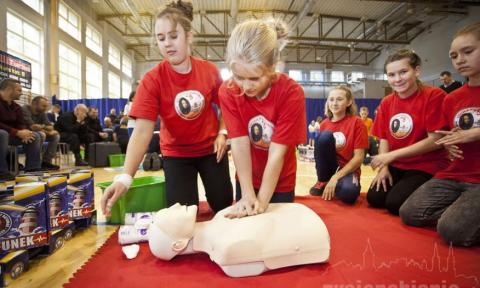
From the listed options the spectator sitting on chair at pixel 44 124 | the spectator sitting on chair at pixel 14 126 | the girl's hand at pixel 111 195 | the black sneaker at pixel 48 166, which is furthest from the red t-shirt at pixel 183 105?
the spectator sitting on chair at pixel 44 124

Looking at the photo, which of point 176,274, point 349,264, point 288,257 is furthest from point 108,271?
point 349,264

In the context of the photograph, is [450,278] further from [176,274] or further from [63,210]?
[63,210]

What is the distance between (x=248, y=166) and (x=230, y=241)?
12.6 inches

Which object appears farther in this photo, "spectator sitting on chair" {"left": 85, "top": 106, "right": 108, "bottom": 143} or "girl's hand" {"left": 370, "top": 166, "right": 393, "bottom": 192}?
"spectator sitting on chair" {"left": 85, "top": 106, "right": 108, "bottom": 143}

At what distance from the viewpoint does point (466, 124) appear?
1236mm

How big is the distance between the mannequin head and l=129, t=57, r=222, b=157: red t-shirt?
0.42m

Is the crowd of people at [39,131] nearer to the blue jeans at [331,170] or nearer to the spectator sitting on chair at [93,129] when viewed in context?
the spectator sitting on chair at [93,129]

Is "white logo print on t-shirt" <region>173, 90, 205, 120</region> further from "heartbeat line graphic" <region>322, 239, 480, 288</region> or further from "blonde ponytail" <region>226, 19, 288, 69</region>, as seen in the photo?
"heartbeat line graphic" <region>322, 239, 480, 288</region>

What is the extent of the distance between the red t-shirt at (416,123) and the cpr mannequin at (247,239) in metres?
0.88

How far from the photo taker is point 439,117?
1.38 meters

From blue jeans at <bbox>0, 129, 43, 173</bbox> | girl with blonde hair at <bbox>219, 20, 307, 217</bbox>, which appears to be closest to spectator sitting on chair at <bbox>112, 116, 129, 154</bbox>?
blue jeans at <bbox>0, 129, 43, 173</bbox>

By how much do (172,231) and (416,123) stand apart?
49.9 inches

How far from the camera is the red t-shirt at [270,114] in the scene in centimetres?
105

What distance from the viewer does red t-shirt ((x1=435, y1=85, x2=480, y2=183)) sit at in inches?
48.0
